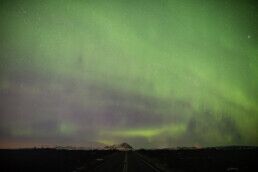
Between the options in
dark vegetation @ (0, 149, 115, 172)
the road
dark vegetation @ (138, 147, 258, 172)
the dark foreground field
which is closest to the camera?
the road

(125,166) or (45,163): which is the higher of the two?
(45,163)

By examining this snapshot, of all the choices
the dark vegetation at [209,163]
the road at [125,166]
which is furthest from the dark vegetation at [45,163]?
the dark vegetation at [209,163]

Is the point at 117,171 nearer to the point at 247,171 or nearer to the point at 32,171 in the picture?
the point at 32,171

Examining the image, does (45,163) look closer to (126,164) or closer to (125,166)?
(126,164)

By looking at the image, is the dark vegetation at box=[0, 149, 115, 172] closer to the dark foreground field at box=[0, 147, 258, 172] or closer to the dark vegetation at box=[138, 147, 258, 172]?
the dark foreground field at box=[0, 147, 258, 172]

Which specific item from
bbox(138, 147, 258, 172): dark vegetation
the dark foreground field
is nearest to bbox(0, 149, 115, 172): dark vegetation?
the dark foreground field

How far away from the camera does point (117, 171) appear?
29.4m

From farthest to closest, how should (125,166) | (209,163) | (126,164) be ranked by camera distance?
(209,163)
(126,164)
(125,166)

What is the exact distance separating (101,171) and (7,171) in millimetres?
6755

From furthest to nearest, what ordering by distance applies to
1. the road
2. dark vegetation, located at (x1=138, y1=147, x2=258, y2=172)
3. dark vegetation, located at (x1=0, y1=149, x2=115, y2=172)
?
1. dark vegetation, located at (x1=138, y1=147, x2=258, y2=172)
2. dark vegetation, located at (x1=0, y1=149, x2=115, y2=172)
3. the road

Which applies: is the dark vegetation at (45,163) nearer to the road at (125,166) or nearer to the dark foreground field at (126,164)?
the dark foreground field at (126,164)

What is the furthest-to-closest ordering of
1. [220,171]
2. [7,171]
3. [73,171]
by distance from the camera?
[220,171], [73,171], [7,171]

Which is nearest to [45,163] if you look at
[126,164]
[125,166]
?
[126,164]

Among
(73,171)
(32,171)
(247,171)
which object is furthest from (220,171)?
(32,171)
